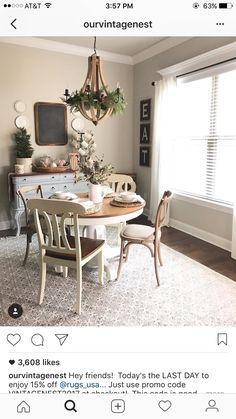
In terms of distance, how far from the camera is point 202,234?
3.43 meters

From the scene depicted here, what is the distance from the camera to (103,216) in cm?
205

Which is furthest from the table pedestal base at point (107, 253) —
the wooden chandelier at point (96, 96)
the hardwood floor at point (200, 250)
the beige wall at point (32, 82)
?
the beige wall at point (32, 82)

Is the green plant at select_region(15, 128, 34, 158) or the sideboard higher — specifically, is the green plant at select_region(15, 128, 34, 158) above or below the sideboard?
above

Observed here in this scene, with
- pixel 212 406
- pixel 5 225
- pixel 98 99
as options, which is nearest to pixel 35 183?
pixel 5 225

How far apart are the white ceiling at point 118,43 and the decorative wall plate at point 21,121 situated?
1.05 metres

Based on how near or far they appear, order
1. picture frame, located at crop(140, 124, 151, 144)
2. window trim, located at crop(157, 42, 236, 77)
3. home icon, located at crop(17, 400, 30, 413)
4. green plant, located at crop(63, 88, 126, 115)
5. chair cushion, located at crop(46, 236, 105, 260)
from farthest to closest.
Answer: picture frame, located at crop(140, 124, 151, 144), window trim, located at crop(157, 42, 236, 77), green plant, located at crop(63, 88, 126, 115), chair cushion, located at crop(46, 236, 105, 260), home icon, located at crop(17, 400, 30, 413)

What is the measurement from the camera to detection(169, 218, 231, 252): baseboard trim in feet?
10.2

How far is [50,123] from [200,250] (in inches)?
105

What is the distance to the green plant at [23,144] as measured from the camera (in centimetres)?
365

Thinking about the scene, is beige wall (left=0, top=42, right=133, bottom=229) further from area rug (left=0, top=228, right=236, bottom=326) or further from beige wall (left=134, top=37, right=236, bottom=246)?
area rug (left=0, top=228, right=236, bottom=326)

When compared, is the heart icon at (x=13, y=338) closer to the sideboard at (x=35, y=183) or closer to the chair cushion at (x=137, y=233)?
the chair cushion at (x=137, y=233)

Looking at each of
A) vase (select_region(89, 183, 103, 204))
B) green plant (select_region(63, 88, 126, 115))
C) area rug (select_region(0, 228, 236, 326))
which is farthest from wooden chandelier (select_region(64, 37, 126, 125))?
area rug (select_region(0, 228, 236, 326))

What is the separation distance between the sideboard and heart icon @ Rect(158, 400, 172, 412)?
3149 mm
